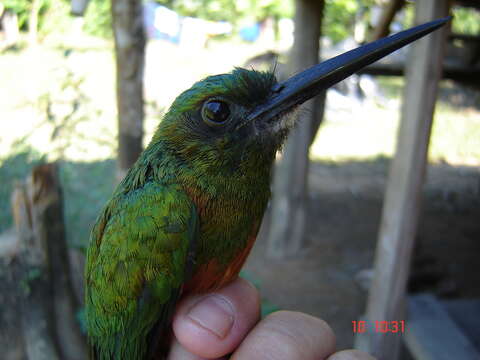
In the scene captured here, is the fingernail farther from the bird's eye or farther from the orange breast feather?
the bird's eye

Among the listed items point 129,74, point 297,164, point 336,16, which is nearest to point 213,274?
point 129,74

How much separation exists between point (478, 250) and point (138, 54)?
5.76 metres

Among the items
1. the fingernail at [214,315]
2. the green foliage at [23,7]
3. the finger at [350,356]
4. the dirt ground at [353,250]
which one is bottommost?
the dirt ground at [353,250]

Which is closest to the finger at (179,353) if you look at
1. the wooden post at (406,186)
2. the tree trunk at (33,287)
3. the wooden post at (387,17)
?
the tree trunk at (33,287)

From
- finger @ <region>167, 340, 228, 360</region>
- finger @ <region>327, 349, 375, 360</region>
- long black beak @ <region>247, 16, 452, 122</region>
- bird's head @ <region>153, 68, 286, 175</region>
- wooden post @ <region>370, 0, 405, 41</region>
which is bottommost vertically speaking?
finger @ <region>167, 340, 228, 360</region>

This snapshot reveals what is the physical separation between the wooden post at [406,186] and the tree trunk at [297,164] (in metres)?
1.76

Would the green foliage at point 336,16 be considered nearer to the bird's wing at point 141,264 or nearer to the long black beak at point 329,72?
the long black beak at point 329,72

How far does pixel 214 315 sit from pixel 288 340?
0.29m

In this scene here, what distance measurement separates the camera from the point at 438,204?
794 centimetres

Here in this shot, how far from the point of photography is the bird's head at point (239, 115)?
4.52 feet

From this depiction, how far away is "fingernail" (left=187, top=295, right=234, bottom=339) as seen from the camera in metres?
1.47

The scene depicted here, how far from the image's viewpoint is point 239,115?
1410mm

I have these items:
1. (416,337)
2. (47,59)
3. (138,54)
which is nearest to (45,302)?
(138,54)
